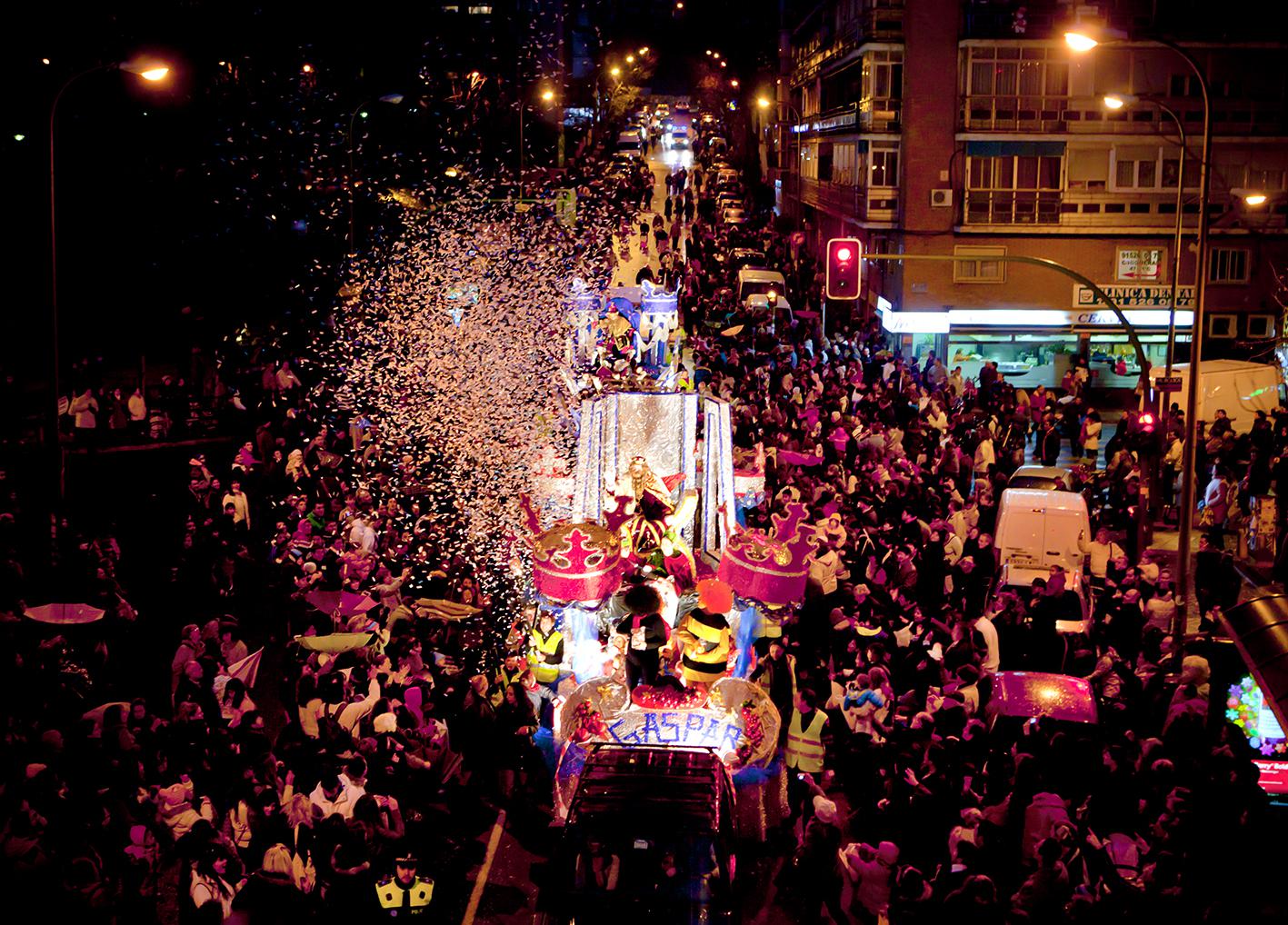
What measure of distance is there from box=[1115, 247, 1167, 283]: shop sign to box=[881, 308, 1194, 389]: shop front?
39.8 inches

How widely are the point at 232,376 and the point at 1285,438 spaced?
18653mm

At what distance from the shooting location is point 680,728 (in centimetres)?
1211

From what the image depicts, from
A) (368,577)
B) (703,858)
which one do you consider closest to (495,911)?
(703,858)

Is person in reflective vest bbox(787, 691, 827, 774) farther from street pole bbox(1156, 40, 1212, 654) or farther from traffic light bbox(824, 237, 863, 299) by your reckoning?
traffic light bbox(824, 237, 863, 299)

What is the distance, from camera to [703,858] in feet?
30.6

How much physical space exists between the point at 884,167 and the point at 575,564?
94.6 feet

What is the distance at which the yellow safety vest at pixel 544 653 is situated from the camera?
44.3 ft

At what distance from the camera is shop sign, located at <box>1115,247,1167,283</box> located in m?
37.1

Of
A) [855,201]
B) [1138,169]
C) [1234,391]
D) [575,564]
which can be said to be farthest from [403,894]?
[855,201]

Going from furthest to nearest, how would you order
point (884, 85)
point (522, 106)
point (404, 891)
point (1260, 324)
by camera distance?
1. point (522, 106)
2. point (884, 85)
3. point (1260, 324)
4. point (404, 891)

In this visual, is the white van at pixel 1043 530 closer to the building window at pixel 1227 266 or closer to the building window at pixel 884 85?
the building window at pixel 1227 266

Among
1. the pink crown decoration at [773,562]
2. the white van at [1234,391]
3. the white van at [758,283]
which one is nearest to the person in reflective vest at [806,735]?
the pink crown decoration at [773,562]

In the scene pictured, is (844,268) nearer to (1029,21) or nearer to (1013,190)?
(1013,190)

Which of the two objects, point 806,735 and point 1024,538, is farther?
point 1024,538
